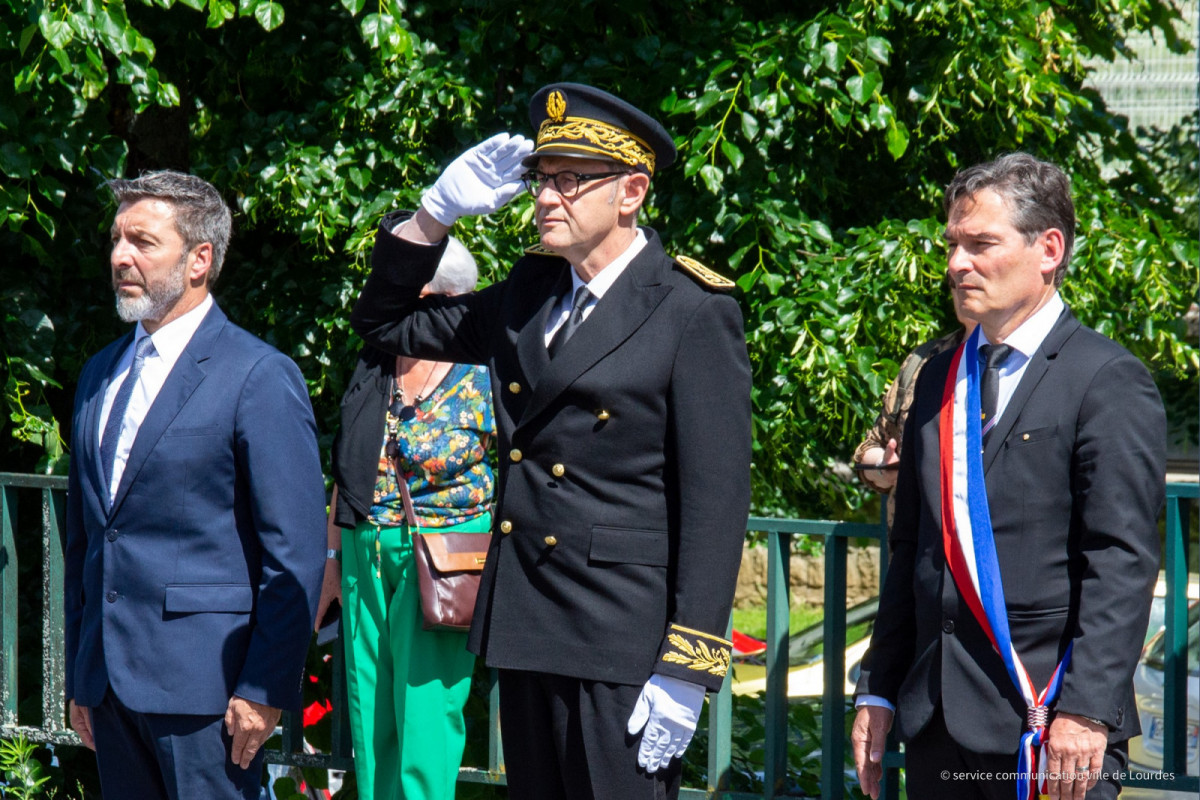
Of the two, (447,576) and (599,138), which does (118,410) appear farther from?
(599,138)

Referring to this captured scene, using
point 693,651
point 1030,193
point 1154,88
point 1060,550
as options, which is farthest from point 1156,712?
point 1154,88

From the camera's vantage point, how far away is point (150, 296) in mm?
2961

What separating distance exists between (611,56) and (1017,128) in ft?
5.08

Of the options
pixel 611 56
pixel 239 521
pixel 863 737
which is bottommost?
pixel 863 737

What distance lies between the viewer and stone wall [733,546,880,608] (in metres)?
13.4

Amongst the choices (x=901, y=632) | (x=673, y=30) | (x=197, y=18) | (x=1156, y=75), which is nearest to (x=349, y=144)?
(x=197, y=18)

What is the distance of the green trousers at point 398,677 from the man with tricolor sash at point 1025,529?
1.30 metres

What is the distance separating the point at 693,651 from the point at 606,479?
0.35 meters

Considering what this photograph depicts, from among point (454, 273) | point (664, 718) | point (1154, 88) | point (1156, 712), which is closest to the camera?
point (664, 718)

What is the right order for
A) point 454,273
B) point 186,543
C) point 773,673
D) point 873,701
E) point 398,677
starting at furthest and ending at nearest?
point 454,273 → point 398,677 → point 773,673 → point 186,543 → point 873,701

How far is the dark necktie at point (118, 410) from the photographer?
2930 mm

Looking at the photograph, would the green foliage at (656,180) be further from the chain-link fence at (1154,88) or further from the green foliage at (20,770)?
the chain-link fence at (1154,88)

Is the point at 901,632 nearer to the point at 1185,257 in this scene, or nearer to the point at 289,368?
the point at 289,368

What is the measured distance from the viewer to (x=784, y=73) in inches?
178
